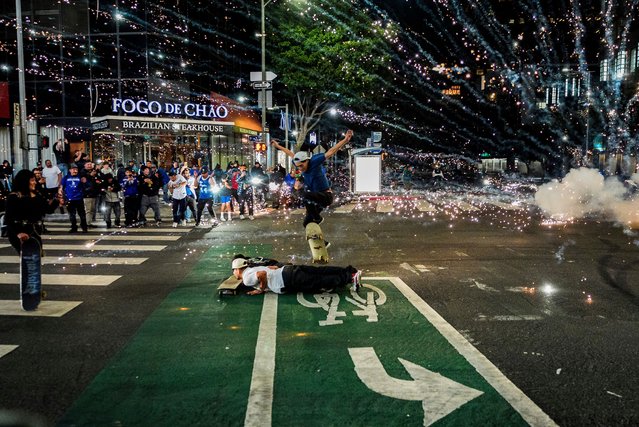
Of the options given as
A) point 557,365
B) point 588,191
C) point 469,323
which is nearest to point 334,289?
point 469,323

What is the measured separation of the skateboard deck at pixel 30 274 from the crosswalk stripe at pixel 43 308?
11 cm

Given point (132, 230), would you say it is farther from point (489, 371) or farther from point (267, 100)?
point (267, 100)

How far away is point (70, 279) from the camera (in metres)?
8.29

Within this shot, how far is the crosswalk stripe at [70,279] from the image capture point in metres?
8.02

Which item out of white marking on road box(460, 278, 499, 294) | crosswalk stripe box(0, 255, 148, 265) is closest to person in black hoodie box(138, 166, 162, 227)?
crosswalk stripe box(0, 255, 148, 265)

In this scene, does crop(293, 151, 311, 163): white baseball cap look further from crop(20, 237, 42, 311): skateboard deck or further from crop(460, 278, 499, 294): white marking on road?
crop(20, 237, 42, 311): skateboard deck

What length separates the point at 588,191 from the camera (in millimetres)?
19031

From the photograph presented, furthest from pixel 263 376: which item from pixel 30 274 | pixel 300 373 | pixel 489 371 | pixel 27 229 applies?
pixel 27 229

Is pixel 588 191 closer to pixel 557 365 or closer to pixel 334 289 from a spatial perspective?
pixel 334 289

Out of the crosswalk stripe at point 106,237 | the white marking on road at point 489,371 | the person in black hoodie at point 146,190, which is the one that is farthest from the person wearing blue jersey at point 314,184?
the person in black hoodie at point 146,190

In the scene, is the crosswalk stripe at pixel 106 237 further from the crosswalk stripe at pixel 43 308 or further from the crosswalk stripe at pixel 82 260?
the crosswalk stripe at pixel 43 308

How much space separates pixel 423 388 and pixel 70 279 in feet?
20.6

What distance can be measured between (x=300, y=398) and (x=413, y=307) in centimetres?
289

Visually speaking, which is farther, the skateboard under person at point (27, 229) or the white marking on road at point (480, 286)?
the white marking on road at point (480, 286)
